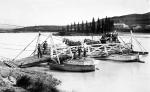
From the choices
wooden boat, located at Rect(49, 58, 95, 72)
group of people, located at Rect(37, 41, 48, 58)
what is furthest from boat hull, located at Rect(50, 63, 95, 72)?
group of people, located at Rect(37, 41, 48, 58)

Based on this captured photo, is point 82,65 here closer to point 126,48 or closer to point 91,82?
point 91,82

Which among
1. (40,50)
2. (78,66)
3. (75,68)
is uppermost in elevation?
(40,50)

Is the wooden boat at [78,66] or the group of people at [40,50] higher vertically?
the group of people at [40,50]

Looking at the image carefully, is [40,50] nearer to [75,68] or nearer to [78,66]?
[75,68]

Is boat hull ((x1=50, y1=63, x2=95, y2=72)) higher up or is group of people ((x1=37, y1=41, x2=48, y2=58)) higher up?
group of people ((x1=37, y1=41, x2=48, y2=58))

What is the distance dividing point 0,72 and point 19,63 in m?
7.38

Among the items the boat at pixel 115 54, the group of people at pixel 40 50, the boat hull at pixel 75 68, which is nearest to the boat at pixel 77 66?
the boat hull at pixel 75 68

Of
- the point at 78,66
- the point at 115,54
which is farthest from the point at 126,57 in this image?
the point at 78,66

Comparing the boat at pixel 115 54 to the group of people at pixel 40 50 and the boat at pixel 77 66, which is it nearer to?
the group of people at pixel 40 50

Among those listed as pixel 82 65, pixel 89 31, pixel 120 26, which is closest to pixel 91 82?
pixel 82 65

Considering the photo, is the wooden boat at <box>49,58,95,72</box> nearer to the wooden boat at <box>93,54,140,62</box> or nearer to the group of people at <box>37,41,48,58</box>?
the group of people at <box>37,41,48,58</box>

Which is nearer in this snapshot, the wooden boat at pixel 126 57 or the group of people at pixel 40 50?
the group of people at pixel 40 50

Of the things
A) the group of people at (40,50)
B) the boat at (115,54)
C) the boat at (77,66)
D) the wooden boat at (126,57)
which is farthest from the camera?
the boat at (115,54)

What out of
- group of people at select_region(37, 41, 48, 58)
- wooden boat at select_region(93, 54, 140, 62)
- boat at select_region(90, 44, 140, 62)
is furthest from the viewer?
boat at select_region(90, 44, 140, 62)
